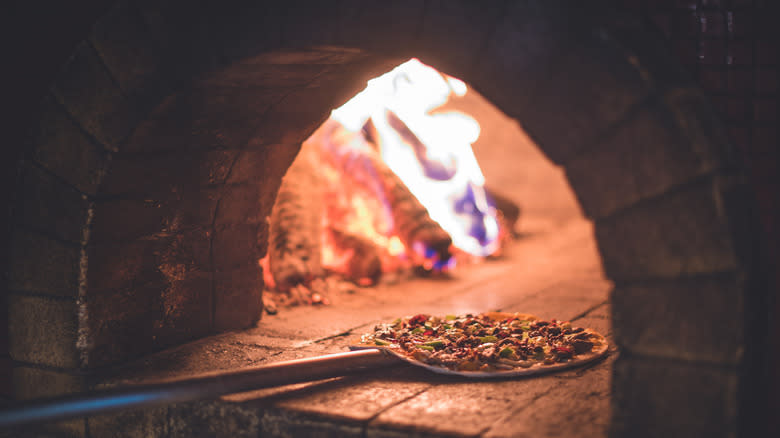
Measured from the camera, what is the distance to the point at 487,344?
3.00 meters

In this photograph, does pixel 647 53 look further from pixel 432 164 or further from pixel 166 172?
pixel 432 164

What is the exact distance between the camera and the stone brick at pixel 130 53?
2.36 m

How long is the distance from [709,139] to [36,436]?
118 inches

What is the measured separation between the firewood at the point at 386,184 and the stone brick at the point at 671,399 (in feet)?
11.9

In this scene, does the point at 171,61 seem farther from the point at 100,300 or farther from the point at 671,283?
the point at 671,283

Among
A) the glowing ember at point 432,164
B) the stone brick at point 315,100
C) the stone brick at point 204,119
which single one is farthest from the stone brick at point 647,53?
the glowing ember at point 432,164

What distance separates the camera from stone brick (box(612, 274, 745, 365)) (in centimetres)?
176

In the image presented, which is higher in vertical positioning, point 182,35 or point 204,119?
point 182,35

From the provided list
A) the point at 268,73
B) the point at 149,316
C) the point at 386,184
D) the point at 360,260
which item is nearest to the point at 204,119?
the point at 268,73

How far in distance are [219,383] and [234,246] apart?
1.27 m

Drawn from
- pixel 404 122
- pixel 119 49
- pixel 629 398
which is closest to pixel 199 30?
pixel 119 49

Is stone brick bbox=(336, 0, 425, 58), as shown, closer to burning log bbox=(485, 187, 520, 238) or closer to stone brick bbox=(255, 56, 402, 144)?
stone brick bbox=(255, 56, 402, 144)

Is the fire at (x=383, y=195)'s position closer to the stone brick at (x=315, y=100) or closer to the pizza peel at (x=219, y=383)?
the stone brick at (x=315, y=100)

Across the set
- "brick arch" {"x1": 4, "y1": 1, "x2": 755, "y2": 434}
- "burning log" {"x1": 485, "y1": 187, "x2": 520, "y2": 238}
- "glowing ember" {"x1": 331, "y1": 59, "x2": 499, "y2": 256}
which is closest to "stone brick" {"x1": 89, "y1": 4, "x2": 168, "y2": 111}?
"brick arch" {"x1": 4, "y1": 1, "x2": 755, "y2": 434}
